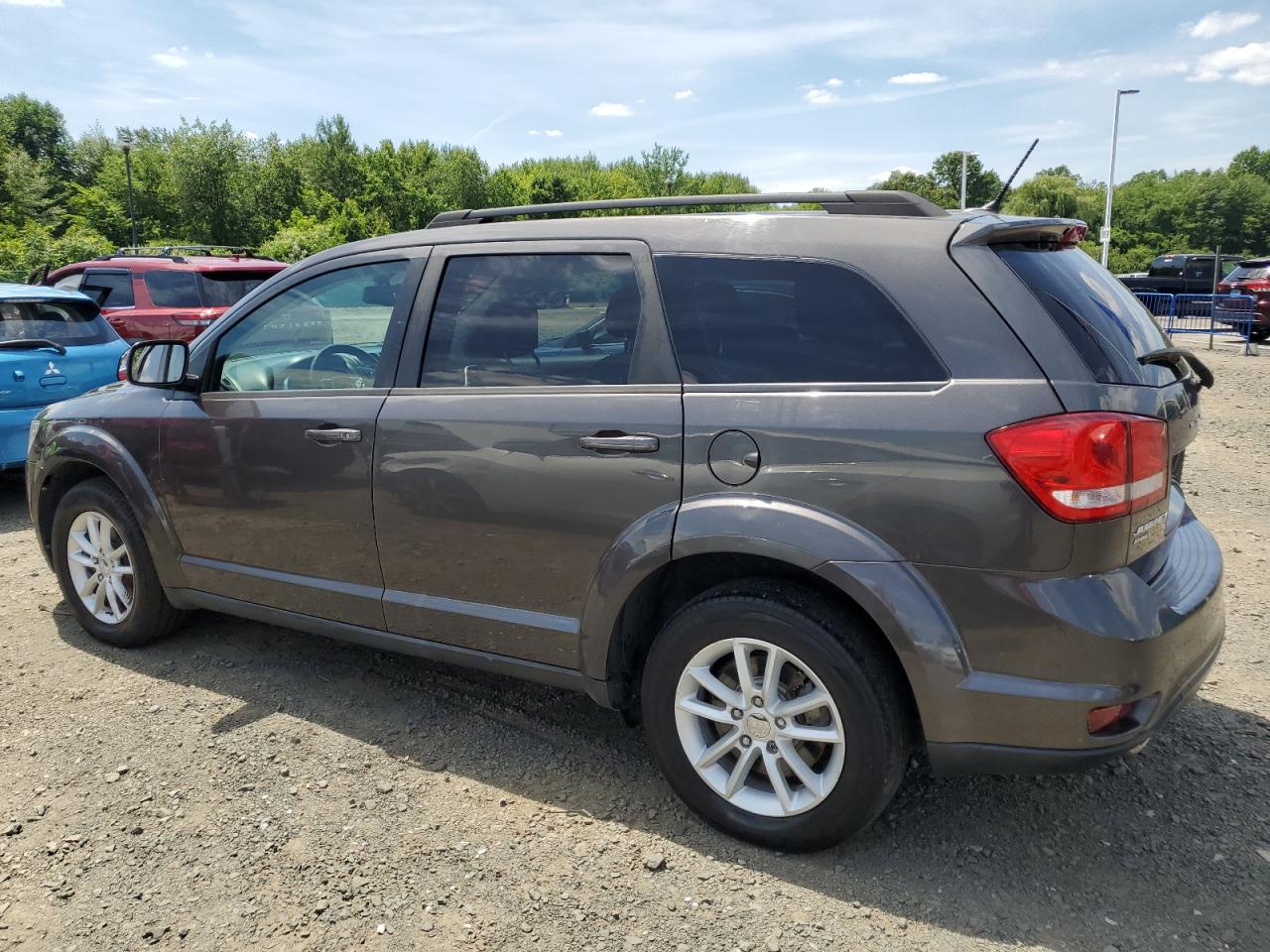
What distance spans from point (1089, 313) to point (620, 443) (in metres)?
1.34

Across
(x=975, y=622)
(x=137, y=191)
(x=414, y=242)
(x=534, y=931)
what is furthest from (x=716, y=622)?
(x=137, y=191)

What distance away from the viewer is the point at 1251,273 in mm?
21781

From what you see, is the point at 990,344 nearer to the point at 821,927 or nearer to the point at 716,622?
the point at 716,622

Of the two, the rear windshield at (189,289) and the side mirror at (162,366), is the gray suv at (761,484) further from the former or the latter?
the rear windshield at (189,289)

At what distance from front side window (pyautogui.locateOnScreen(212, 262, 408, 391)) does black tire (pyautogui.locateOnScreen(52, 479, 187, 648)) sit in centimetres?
86

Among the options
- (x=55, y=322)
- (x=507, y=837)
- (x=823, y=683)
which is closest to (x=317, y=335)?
(x=507, y=837)

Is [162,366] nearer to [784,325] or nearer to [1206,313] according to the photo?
[784,325]

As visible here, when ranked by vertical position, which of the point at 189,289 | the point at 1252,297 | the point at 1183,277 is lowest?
the point at 1183,277

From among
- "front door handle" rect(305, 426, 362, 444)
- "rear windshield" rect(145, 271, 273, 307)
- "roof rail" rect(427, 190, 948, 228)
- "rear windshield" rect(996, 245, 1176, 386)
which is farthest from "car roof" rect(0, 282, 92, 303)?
"rear windshield" rect(996, 245, 1176, 386)

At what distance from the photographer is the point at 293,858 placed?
9.22 ft

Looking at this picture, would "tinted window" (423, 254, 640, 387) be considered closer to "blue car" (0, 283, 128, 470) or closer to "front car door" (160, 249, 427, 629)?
"front car door" (160, 249, 427, 629)

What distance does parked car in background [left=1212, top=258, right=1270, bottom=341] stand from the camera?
57.9 feet

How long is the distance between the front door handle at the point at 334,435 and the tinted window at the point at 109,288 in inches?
354

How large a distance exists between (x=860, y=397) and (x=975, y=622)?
0.65 m
